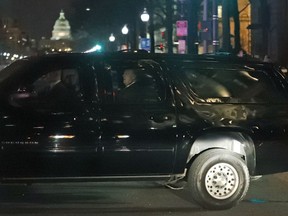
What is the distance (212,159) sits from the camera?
23.9ft

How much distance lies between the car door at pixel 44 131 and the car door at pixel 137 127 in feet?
0.55

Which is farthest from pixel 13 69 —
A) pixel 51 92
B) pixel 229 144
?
pixel 229 144

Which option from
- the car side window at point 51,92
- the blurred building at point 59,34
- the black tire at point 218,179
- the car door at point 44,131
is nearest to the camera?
the car door at point 44,131

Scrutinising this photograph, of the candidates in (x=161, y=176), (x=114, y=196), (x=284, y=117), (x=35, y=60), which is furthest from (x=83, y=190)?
(x=284, y=117)

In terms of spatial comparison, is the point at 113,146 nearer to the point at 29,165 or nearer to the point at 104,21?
the point at 29,165

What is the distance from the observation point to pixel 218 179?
289 inches

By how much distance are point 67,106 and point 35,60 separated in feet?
2.16

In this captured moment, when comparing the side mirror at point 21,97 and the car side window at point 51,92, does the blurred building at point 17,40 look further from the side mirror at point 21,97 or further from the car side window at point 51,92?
the side mirror at point 21,97

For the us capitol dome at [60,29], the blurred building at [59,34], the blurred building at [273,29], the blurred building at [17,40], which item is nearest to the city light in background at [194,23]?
the blurred building at [273,29]

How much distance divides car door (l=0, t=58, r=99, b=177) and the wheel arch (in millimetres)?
1197

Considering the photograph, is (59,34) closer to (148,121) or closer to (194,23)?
(194,23)

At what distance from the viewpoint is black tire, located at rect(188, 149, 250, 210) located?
7289 mm

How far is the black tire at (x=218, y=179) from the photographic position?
23.9ft

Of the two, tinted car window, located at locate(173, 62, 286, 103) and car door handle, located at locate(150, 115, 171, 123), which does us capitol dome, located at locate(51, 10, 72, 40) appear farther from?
car door handle, located at locate(150, 115, 171, 123)
